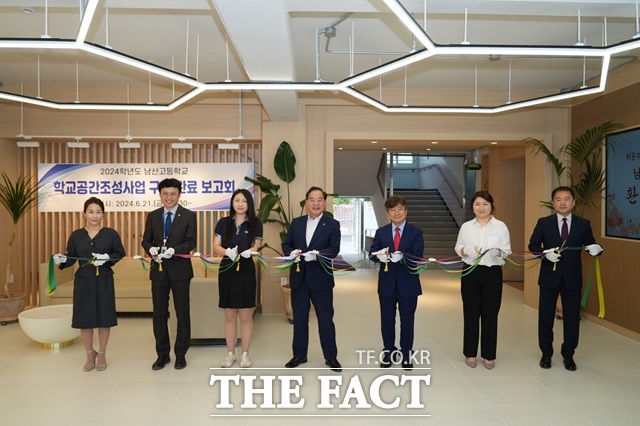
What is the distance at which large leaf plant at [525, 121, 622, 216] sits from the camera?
21.1 feet

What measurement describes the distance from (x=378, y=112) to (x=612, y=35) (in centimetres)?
327

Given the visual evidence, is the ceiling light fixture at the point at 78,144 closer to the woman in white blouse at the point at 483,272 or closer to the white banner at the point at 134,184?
the white banner at the point at 134,184

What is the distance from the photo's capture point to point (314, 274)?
457 cm

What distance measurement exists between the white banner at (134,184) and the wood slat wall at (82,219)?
0.48 feet

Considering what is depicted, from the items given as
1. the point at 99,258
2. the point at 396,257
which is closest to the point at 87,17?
the point at 99,258

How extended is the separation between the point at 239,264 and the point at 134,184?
3989 millimetres

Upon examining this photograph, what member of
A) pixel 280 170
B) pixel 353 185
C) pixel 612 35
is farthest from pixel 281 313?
pixel 353 185

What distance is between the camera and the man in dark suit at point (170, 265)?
4609 millimetres

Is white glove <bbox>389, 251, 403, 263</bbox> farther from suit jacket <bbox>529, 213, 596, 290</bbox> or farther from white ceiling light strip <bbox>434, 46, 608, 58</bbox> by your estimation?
white ceiling light strip <bbox>434, 46, 608, 58</bbox>

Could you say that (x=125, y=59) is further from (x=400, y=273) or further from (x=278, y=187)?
(x=278, y=187)

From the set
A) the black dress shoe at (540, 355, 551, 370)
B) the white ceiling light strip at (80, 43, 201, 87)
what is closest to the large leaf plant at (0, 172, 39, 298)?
the white ceiling light strip at (80, 43, 201, 87)

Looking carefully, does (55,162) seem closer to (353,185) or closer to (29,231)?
(29,231)

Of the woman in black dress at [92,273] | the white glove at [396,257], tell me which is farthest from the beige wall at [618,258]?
the woman in black dress at [92,273]

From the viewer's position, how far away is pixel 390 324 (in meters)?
4.73
